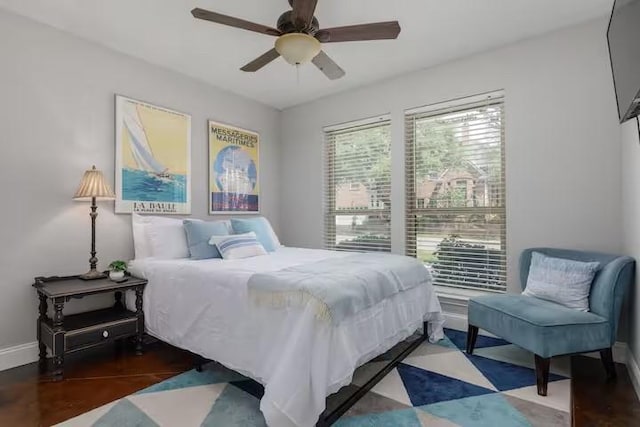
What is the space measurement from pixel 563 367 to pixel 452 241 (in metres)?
1.38

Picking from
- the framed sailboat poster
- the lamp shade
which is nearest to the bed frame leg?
the lamp shade

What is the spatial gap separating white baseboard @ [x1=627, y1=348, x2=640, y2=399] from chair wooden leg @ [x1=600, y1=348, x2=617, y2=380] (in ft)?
0.33

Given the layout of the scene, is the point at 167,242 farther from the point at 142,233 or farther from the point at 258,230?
the point at 258,230

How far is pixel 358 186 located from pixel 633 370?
2870 millimetres

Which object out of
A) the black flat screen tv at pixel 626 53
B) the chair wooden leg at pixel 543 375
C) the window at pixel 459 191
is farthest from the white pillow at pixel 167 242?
the black flat screen tv at pixel 626 53

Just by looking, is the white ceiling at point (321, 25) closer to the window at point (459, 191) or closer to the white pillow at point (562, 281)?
the window at point (459, 191)

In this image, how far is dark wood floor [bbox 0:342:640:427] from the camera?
6.21 ft

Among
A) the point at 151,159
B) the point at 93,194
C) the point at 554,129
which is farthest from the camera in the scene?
the point at 151,159

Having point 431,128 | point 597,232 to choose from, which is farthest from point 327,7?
point 597,232

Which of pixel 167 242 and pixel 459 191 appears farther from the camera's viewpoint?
pixel 459 191

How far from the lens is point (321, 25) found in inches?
109

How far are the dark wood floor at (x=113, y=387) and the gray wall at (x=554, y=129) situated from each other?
1.00 meters

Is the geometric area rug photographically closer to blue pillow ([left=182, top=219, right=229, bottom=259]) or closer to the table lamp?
blue pillow ([left=182, top=219, right=229, bottom=259])

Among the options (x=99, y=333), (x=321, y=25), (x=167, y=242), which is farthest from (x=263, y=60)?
(x=99, y=333)
